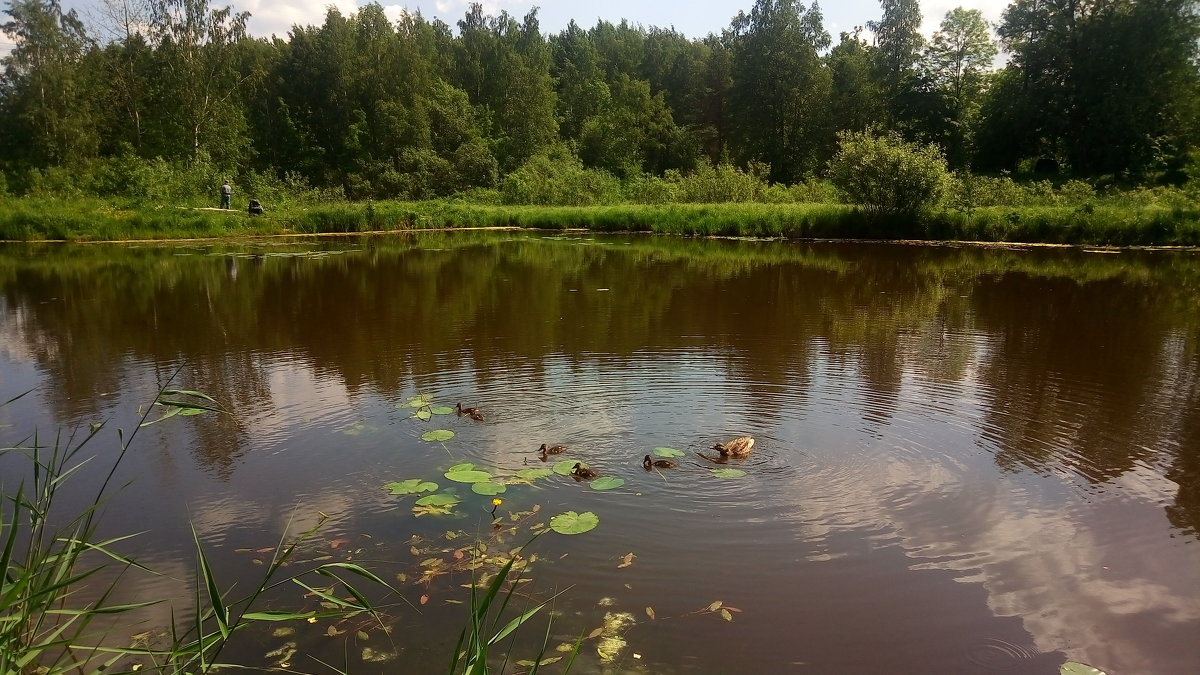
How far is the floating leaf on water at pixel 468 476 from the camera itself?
18.8 feet

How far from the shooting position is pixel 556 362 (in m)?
9.34

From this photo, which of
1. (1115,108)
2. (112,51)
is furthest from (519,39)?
(1115,108)

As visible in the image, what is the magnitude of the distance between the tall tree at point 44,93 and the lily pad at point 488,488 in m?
46.8

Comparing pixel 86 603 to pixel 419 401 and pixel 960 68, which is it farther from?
pixel 960 68

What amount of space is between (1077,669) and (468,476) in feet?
13.3

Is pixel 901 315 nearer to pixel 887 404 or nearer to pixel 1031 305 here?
pixel 1031 305

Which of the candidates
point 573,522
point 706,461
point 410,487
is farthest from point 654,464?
point 410,487

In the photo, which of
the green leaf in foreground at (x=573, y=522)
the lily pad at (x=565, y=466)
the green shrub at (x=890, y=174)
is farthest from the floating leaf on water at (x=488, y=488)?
the green shrub at (x=890, y=174)

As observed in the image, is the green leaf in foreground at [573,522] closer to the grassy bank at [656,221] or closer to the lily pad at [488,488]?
the lily pad at [488,488]

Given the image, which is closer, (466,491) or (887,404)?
(466,491)

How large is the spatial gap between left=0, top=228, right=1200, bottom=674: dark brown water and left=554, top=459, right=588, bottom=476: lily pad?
0.16 m

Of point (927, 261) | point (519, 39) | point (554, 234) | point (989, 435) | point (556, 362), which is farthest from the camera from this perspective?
point (519, 39)

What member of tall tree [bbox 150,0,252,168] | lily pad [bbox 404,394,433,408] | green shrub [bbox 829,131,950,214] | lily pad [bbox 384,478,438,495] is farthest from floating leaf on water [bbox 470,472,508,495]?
tall tree [bbox 150,0,252,168]

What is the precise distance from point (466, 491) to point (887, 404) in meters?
4.55
